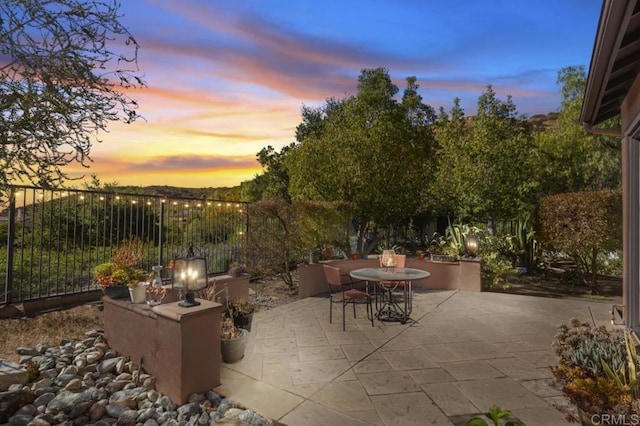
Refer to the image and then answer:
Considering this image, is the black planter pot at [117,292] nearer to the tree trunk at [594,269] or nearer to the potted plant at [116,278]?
the potted plant at [116,278]

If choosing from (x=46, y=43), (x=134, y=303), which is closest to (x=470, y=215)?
(x=134, y=303)

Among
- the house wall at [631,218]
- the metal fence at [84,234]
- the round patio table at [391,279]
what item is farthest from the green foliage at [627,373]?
the metal fence at [84,234]

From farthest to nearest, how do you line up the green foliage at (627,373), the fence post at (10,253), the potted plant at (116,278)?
the fence post at (10,253)
the potted plant at (116,278)
the green foliage at (627,373)

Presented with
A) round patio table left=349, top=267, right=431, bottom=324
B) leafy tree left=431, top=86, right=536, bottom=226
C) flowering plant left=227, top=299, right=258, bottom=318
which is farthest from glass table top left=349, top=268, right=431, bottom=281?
leafy tree left=431, top=86, right=536, bottom=226

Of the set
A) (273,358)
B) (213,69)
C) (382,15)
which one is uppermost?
(382,15)

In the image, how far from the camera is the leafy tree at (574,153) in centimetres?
1480

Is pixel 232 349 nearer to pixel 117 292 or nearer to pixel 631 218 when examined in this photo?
pixel 117 292

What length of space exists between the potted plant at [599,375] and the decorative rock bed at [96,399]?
211cm

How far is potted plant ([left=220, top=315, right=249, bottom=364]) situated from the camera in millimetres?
3708

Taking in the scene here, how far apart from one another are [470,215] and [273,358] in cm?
900

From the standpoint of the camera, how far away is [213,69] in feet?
23.4

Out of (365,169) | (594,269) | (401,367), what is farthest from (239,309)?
(594,269)

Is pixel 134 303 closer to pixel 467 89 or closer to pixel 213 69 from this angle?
pixel 213 69

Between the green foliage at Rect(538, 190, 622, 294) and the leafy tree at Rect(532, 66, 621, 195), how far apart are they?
7503 millimetres
